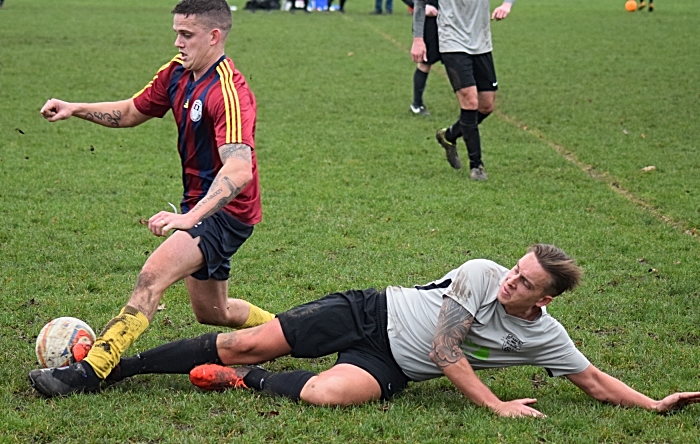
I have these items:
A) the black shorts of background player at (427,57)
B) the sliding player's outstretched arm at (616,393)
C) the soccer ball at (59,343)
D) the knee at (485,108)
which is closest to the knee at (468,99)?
the knee at (485,108)

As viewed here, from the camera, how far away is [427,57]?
13.3 m

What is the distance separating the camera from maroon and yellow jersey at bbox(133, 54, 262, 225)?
487 cm

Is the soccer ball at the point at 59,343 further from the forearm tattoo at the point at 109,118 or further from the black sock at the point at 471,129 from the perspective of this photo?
the black sock at the point at 471,129

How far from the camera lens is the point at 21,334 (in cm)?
566

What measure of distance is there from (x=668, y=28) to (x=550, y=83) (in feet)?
32.2

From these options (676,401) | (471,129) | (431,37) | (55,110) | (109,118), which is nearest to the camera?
(676,401)

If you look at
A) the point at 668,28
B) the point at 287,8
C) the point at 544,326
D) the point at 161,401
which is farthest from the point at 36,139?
the point at 287,8

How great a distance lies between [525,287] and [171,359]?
1866mm

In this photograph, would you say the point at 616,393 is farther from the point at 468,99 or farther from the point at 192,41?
the point at 468,99

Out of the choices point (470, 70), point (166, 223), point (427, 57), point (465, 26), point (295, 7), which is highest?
point (465, 26)

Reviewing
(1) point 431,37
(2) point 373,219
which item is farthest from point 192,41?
(1) point 431,37

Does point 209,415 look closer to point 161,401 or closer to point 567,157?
point 161,401

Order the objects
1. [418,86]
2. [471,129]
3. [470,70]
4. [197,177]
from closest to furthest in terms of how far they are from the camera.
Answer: [197,177] → [470,70] → [471,129] → [418,86]

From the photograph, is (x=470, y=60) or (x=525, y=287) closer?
(x=525, y=287)
